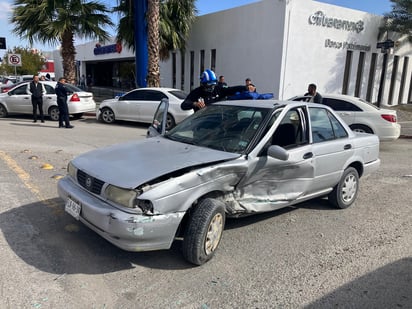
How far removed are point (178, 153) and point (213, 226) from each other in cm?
80

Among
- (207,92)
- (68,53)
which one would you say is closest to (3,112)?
(68,53)

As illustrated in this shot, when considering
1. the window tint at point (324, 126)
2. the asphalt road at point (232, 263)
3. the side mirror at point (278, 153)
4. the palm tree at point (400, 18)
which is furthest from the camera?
the palm tree at point (400, 18)

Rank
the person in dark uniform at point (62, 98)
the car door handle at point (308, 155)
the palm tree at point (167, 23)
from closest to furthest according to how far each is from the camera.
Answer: the car door handle at point (308, 155)
the person in dark uniform at point (62, 98)
the palm tree at point (167, 23)

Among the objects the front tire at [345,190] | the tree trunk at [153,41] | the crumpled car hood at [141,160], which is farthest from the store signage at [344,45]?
the crumpled car hood at [141,160]

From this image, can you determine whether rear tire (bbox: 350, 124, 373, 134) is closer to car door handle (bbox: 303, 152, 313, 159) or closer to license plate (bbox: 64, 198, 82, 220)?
car door handle (bbox: 303, 152, 313, 159)

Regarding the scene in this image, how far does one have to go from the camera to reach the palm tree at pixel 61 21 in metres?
15.6

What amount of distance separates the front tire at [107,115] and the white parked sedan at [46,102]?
95cm

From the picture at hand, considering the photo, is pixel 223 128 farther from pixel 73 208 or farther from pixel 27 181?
pixel 27 181

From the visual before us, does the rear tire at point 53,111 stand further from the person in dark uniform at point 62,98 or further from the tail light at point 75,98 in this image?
the person in dark uniform at point 62,98

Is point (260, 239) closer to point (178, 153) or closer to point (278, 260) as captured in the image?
point (278, 260)

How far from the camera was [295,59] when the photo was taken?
15609 millimetres

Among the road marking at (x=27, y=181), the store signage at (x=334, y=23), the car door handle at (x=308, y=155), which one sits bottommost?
the road marking at (x=27, y=181)

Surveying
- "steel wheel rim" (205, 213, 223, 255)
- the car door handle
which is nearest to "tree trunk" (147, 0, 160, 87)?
the car door handle

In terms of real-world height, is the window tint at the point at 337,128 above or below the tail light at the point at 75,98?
above
